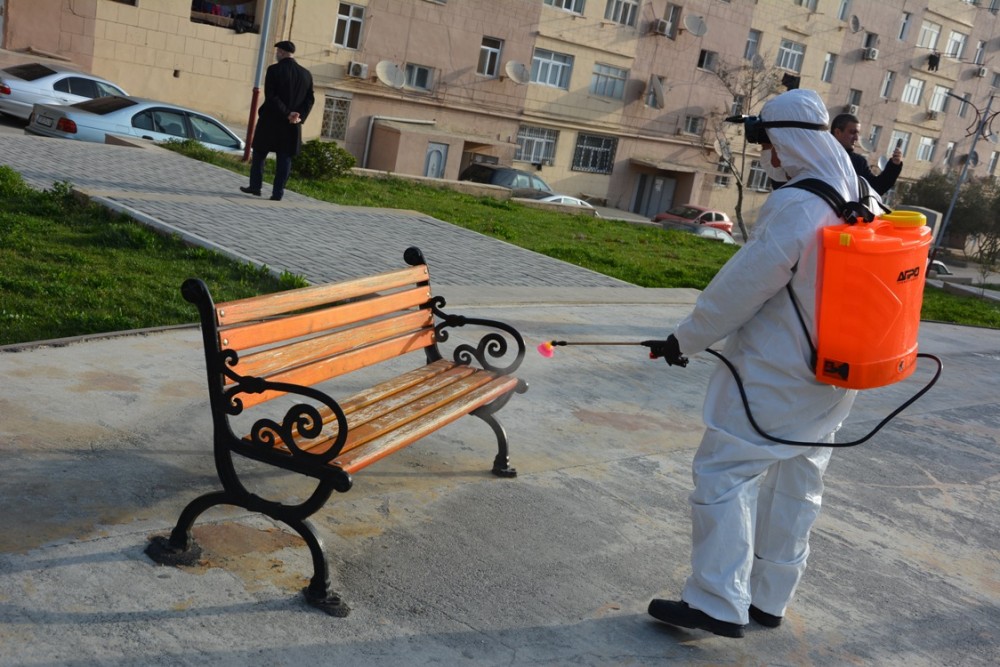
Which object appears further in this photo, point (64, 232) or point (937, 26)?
point (937, 26)

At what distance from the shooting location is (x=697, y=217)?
3291 centimetres

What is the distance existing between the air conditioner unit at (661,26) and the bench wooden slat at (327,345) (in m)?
37.1

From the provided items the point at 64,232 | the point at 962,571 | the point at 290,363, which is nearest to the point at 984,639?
the point at 962,571

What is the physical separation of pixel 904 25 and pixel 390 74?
30.6m

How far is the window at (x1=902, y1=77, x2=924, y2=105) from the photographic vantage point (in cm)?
5344

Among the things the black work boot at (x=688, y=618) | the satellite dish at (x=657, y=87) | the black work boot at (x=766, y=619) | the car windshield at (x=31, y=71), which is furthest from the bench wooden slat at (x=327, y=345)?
the satellite dish at (x=657, y=87)

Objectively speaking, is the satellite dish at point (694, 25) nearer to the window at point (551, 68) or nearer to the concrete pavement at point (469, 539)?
the window at point (551, 68)

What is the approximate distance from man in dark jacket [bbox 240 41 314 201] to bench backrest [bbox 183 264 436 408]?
695 cm

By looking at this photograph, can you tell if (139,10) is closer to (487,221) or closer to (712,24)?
(487,221)

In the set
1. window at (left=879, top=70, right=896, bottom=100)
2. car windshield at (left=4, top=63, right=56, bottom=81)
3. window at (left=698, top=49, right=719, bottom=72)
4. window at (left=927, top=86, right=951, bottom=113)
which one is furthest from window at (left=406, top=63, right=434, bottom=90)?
window at (left=927, top=86, right=951, bottom=113)

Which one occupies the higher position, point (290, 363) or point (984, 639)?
point (290, 363)

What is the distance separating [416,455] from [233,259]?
150 inches

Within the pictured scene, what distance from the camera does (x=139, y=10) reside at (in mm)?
27141

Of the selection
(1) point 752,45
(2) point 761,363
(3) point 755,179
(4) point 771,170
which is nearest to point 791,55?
(1) point 752,45
